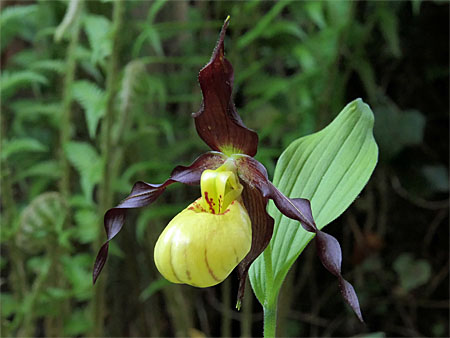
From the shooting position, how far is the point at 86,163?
130 centimetres

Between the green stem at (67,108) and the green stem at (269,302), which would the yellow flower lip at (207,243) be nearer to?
the green stem at (269,302)

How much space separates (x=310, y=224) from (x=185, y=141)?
97 centimetres

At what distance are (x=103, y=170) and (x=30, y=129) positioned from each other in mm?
463

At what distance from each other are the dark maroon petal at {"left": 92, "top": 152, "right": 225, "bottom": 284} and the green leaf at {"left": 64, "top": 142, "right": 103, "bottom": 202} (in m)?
0.61

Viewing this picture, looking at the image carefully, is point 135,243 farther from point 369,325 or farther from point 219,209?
point 219,209

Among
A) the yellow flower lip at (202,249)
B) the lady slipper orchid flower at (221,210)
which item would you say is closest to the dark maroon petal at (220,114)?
the lady slipper orchid flower at (221,210)

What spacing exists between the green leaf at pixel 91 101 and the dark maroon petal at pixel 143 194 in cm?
57

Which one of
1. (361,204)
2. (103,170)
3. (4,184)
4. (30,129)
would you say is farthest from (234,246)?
(361,204)

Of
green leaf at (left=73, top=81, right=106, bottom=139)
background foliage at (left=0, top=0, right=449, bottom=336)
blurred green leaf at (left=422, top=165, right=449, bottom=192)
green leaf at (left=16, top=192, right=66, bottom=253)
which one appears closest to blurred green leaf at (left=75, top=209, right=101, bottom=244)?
background foliage at (left=0, top=0, right=449, bottom=336)

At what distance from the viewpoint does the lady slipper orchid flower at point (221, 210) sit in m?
0.59

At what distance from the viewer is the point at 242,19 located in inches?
56.1

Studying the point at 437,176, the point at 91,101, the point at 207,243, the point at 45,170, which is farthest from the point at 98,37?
the point at 437,176

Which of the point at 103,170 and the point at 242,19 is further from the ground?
the point at 242,19

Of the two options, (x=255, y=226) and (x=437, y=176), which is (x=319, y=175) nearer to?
(x=255, y=226)
